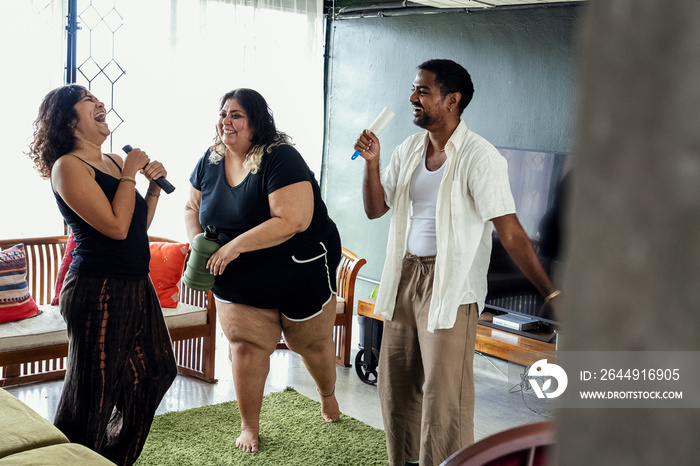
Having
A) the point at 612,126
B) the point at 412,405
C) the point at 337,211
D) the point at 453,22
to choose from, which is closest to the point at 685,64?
the point at 612,126

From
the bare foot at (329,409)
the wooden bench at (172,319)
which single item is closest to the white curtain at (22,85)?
the wooden bench at (172,319)

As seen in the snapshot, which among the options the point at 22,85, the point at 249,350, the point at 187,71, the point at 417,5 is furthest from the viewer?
the point at 187,71

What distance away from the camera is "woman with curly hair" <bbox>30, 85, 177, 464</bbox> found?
2.33m

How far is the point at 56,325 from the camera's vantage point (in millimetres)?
3406

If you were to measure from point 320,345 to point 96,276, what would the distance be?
3.88 feet

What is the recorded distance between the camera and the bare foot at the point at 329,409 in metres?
3.46

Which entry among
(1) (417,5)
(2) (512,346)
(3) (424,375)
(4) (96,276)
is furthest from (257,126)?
(1) (417,5)

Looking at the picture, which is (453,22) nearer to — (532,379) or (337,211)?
(337,211)

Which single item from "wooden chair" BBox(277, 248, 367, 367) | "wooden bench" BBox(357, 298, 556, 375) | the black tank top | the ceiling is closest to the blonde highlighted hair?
the black tank top

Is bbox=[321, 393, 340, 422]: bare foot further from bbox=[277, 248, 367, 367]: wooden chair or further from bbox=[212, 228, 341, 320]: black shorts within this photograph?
bbox=[277, 248, 367, 367]: wooden chair

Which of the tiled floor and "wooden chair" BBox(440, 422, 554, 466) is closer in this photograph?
"wooden chair" BBox(440, 422, 554, 466)

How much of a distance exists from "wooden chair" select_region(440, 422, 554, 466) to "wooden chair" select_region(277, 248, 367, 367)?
3099mm

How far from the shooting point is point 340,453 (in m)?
3.08

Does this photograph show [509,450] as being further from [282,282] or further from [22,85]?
[22,85]
